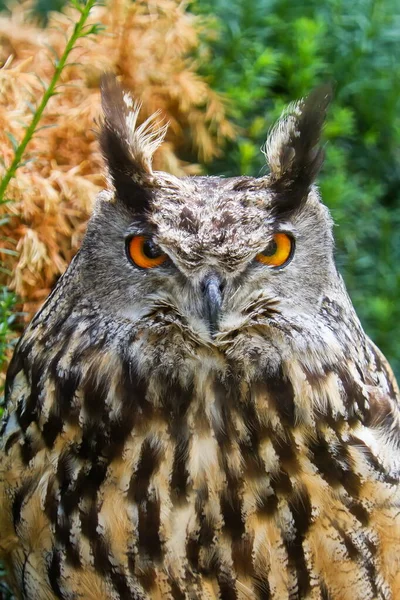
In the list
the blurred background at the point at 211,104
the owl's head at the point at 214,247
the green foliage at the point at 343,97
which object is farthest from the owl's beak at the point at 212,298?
the green foliage at the point at 343,97

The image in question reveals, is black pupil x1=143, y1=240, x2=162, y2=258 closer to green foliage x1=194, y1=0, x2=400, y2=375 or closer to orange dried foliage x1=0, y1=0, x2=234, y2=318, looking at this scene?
orange dried foliage x1=0, y1=0, x2=234, y2=318

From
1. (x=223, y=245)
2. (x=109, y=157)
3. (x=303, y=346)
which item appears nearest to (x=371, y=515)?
(x=303, y=346)

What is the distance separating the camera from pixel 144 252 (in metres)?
1.25

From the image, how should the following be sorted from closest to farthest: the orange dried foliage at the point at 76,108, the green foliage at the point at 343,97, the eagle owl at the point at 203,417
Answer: the eagle owl at the point at 203,417 → the orange dried foliage at the point at 76,108 → the green foliage at the point at 343,97

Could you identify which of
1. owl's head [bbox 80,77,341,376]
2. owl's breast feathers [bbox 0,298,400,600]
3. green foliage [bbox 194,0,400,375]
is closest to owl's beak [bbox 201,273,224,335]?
owl's head [bbox 80,77,341,376]

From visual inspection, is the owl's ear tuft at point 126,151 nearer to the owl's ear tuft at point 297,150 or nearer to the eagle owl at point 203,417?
the eagle owl at point 203,417

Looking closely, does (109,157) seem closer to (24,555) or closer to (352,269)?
(24,555)

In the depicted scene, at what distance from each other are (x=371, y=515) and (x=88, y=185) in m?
1.13

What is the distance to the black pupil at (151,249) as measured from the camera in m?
1.23

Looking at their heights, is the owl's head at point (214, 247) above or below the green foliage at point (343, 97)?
below

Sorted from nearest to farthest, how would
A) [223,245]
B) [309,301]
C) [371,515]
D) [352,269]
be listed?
[223,245] < [309,301] < [371,515] < [352,269]

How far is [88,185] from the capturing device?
6.89 feet

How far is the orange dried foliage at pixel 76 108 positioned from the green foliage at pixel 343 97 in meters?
0.11

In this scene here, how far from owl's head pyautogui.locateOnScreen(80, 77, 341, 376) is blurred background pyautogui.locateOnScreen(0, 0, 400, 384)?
0.63m
